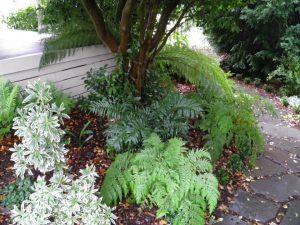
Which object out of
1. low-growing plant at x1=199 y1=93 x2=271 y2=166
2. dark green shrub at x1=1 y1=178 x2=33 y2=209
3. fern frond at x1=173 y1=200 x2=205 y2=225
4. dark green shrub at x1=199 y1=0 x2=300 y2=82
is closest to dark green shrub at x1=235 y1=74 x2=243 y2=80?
dark green shrub at x1=199 y1=0 x2=300 y2=82

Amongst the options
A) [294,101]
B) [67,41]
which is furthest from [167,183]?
[294,101]

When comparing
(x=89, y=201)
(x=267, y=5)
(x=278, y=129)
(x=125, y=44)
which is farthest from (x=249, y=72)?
(x=89, y=201)

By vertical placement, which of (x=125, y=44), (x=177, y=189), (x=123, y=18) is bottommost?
(x=177, y=189)

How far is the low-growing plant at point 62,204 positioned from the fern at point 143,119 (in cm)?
95

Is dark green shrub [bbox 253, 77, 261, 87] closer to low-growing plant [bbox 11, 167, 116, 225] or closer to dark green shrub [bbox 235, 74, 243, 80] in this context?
dark green shrub [bbox 235, 74, 243, 80]

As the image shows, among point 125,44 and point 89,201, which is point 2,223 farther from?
point 125,44

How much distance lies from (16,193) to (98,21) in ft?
6.44

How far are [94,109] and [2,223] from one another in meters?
1.35

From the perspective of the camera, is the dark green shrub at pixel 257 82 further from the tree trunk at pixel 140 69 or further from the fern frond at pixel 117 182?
the fern frond at pixel 117 182

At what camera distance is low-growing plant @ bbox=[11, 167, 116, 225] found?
194 cm

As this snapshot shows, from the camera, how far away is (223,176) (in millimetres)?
3162

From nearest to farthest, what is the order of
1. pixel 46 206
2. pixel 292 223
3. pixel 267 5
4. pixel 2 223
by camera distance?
pixel 46 206, pixel 2 223, pixel 292 223, pixel 267 5

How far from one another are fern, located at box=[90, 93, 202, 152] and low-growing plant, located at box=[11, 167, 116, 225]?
954 mm

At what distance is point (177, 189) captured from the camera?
2494 millimetres
